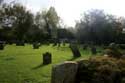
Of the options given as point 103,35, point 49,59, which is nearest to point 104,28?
point 103,35

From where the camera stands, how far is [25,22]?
95.1 meters

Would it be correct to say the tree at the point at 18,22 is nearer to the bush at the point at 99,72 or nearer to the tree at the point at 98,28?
the tree at the point at 98,28

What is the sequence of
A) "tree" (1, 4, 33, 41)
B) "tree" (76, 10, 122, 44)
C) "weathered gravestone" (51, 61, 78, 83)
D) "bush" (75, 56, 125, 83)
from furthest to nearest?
"tree" (1, 4, 33, 41)
"tree" (76, 10, 122, 44)
"weathered gravestone" (51, 61, 78, 83)
"bush" (75, 56, 125, 83)

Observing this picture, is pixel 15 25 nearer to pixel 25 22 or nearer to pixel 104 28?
pixel 25 22

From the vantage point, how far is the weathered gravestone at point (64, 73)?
358 inches

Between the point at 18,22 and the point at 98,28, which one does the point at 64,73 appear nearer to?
the point at 98,28

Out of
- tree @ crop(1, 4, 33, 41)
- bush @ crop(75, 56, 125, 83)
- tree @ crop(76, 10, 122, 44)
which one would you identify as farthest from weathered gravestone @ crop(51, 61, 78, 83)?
tree @ crop(1, 4, 33, 41)


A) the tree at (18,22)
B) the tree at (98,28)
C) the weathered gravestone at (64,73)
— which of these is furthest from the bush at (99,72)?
the tree at (18,22)

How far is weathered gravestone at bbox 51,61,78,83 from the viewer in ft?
29.8

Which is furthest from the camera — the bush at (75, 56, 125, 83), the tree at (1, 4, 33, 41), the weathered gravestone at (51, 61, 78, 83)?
the tree at (1, 4, 33, 41)

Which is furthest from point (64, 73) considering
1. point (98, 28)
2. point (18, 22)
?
point (18, 22)

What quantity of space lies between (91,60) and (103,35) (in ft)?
222

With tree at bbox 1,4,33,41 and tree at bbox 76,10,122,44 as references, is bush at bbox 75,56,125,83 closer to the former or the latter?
tree at bbox 76,10,122,44

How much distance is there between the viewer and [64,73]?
907 cm
